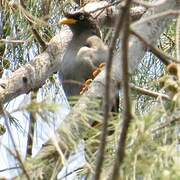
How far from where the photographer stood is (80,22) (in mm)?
3092

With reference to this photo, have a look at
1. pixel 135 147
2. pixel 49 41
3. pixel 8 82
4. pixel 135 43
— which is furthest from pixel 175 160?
pixel 49 41

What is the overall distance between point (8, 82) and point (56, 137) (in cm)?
99

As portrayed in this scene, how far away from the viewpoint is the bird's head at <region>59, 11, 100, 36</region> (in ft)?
9.41

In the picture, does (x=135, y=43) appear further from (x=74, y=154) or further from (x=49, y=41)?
(x=49, y=41)

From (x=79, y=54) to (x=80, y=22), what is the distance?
0.26 m

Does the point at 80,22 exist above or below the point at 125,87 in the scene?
above

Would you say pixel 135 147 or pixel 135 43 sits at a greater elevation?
pixel 135 43

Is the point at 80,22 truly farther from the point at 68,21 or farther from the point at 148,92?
the point at 148,92

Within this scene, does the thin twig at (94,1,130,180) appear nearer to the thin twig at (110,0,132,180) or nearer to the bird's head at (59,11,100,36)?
the thin twig at (110,0,132,180)

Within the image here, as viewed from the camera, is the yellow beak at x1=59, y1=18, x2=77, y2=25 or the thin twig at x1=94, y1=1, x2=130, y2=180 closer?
the thin twig at x1=94, y1=1, x2=130, y2=180

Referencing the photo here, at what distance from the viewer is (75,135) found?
4.30 ft

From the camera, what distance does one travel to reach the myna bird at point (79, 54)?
108 inches

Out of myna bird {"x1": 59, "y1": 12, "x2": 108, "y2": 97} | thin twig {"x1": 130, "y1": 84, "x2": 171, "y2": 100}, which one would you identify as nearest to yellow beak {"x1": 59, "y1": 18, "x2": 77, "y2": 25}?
myna bird {"x1": 59, "y1": 12, "x2": 108, "y2": 97}

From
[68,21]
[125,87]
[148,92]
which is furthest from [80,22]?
[125,87]
